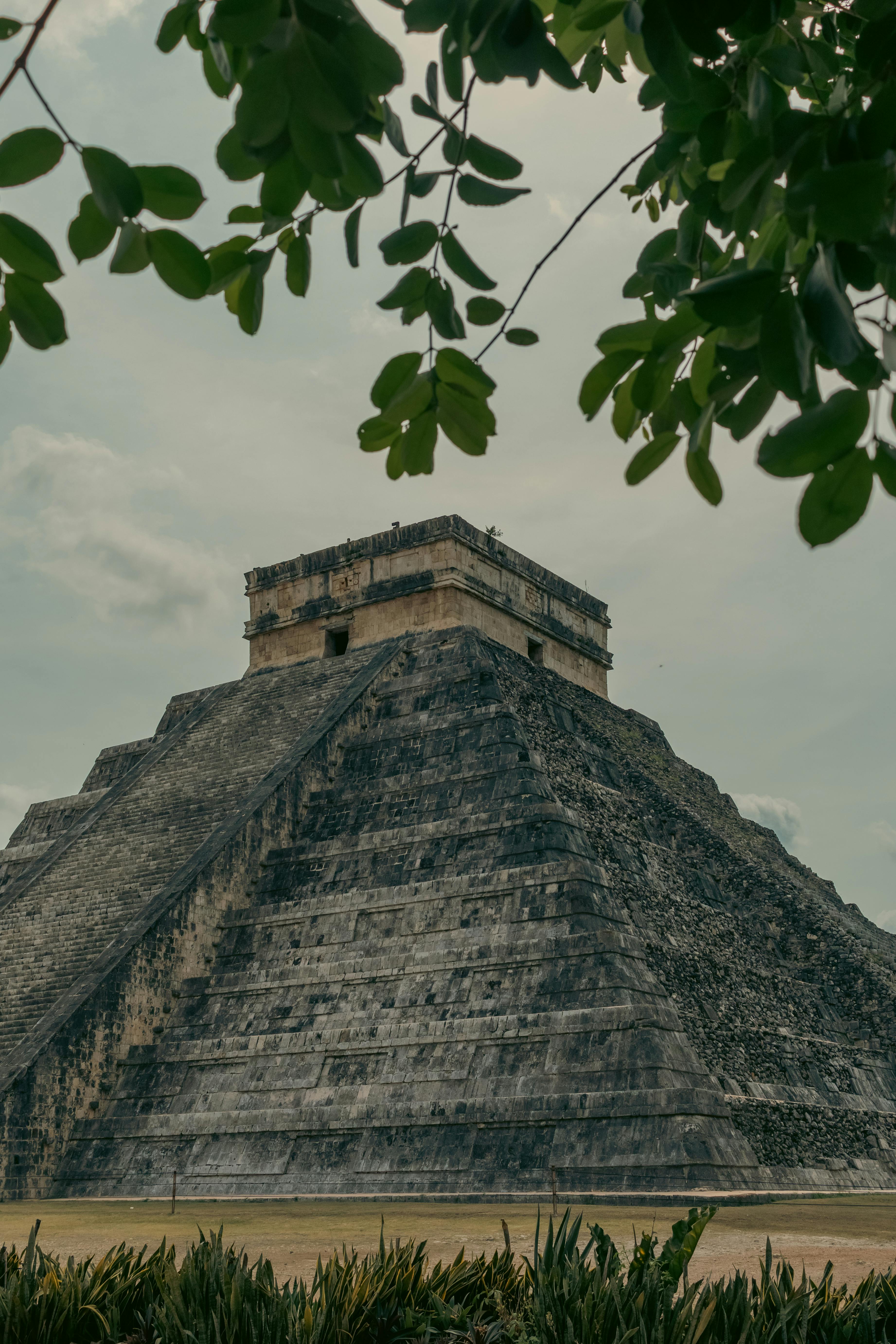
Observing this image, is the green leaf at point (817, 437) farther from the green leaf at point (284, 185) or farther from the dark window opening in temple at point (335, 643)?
the dark window opening in temple at point (335, 643)

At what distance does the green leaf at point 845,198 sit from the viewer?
6.04 ft

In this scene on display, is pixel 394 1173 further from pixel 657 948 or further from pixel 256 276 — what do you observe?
pixel 256 276

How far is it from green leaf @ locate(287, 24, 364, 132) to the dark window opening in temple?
745 inches

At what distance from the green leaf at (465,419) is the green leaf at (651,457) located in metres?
0.40

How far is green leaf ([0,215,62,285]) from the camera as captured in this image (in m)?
2.18

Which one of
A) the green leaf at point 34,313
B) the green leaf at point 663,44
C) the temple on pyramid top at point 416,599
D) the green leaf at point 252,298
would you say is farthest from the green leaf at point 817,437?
the temple on pyramid top at point 416,599

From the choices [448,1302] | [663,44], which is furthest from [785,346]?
[448,1302]

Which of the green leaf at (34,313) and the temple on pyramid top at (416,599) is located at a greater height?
the temple on pyramid top at (416,599)

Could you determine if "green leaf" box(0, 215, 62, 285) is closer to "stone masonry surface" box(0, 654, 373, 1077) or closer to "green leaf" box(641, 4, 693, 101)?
"green leaf" box(641, 4, 693, 101)

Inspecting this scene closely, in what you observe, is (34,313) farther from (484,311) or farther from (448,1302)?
(448,1302)

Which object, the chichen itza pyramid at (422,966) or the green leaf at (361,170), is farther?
the chichen itza pyramid at (422,966)

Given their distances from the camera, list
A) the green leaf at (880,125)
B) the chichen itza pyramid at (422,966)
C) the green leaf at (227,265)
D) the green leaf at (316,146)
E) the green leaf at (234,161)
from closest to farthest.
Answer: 1. the green leaf at (880,125)
2. the green leaf at (316,146)
3. the green leaf at (234,161)
4. the green leaf at (227,265)
5. the chichen itza pyramid at (422,966)

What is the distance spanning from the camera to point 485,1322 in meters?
4.14

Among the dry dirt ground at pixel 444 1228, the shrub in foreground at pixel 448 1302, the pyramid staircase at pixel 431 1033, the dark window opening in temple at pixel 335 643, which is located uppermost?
the dark window opening in temple at pixel 335 643
